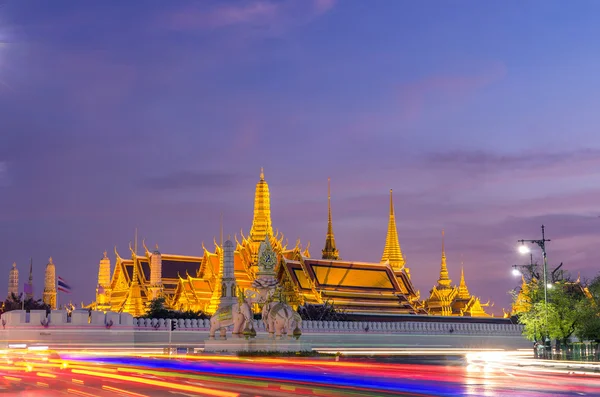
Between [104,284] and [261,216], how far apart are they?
20.1m

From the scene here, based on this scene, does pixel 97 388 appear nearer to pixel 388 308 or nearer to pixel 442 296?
pixel 388 308

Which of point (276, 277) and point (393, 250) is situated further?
point (393, 250)

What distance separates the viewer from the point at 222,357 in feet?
131

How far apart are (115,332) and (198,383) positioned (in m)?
27.7

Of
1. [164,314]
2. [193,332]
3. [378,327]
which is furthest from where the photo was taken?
[378,327]

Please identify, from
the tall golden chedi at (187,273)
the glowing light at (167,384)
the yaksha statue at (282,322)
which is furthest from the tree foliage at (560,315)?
the tall golden chedi at (187,273)

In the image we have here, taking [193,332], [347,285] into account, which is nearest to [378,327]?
[347,285]

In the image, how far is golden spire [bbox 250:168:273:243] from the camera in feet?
253

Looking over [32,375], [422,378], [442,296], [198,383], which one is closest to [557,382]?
[422,378]

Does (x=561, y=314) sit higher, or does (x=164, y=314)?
(x=164, y=314)

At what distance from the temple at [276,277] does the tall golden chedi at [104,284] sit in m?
0.07

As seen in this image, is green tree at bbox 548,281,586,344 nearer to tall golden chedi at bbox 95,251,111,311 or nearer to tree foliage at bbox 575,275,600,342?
tree foliage at bbox 575,275,600,342

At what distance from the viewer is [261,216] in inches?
3054

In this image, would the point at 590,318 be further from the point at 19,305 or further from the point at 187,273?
the point at 19,305
